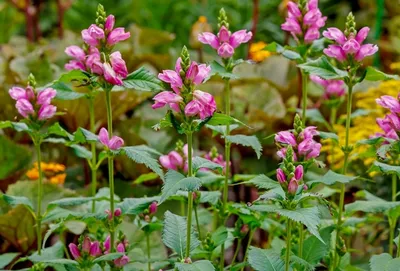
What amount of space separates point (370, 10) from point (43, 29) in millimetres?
1932

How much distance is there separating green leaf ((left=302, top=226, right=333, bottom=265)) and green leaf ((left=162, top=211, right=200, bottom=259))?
24 centimetres

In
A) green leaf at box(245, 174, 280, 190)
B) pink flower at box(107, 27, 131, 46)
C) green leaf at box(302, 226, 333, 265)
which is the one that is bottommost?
green leaf at box(302, 226, 333, 265)

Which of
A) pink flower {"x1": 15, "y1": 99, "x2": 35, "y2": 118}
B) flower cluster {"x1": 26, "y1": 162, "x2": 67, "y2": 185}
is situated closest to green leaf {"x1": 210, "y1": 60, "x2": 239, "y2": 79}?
pink flower {"x1": 15, "y1": 99, "x2": 35, "y2": 118}

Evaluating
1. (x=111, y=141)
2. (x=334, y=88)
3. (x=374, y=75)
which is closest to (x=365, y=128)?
(x=334, y=88)

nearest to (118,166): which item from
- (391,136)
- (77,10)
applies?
(391,136)

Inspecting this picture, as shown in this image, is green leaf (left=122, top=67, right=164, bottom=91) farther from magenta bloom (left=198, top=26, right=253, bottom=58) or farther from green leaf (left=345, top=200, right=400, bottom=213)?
green leaf (left=345, top=200, right=400, bottom=213)

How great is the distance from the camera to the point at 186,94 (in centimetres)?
117

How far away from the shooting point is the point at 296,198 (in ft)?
3.88

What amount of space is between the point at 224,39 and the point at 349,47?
25 cm

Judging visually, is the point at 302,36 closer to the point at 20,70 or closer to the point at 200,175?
the point at 200,175

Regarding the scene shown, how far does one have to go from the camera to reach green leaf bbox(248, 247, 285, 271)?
1.26m

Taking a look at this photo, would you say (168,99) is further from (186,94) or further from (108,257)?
(108,257)

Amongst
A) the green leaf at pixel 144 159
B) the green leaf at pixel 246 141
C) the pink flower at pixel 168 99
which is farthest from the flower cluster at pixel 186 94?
the green leaf at pixel 246 141

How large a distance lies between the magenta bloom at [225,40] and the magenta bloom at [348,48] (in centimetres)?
17
